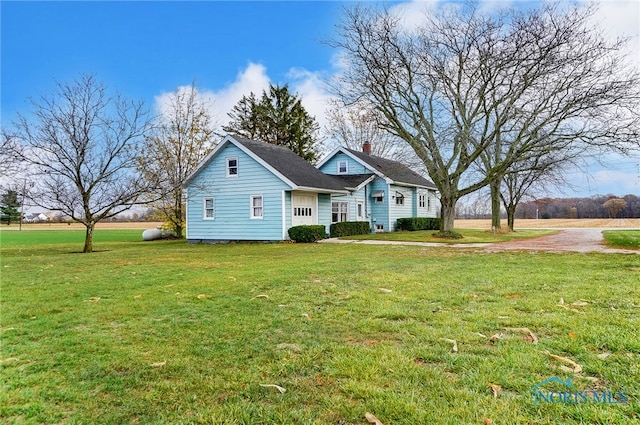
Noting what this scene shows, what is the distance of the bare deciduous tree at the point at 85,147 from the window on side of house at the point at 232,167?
4.40 metres

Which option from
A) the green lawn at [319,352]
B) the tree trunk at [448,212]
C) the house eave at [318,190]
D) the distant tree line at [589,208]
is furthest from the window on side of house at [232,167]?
the distant tree line at [589,208]


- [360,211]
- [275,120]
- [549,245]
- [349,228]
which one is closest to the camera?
[549,245]

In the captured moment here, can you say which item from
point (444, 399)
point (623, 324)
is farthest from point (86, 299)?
point (623, 324)

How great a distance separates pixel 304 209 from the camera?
69.7ft

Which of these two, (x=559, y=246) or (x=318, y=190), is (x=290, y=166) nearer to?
(x=318, y=190)

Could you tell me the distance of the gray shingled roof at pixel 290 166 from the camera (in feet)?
65.8

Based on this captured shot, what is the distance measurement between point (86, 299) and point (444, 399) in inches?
222

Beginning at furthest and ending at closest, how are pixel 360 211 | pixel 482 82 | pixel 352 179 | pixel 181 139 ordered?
pixel 181 139, pixel 360 211, pixel 352 179, pixel 482 82

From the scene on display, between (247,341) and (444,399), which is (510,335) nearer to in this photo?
(444,399)

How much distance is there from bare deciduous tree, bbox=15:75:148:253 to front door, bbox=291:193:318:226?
726cm

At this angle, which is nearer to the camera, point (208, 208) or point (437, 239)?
→ point (437, 239)

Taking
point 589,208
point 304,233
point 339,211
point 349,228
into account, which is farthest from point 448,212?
point 589,208

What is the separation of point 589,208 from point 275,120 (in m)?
49.1

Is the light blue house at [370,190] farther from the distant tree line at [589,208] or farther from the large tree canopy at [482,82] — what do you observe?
the distant tree line at [589,208]
